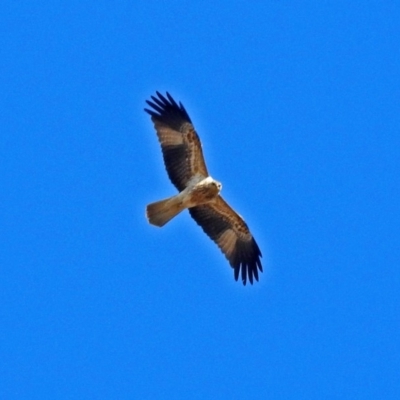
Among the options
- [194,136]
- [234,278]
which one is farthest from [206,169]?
[234,278]

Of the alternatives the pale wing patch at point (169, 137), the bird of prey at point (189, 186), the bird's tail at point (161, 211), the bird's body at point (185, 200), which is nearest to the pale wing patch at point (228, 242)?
the bird of prey at point (189, 186)

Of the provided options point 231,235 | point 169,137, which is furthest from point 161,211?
point 231,235

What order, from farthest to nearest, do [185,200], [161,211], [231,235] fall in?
[231,235]
[185,200]
[161,211]

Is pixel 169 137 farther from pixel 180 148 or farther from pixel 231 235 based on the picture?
pixel 231 235

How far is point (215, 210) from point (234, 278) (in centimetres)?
134

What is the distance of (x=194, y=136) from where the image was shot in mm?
25641

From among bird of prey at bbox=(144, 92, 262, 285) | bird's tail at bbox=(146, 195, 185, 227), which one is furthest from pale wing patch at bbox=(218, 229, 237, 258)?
bird's tail at bbox=(146, 195, 185, 227)

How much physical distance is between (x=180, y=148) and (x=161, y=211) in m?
1.23

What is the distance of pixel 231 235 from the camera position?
1059 inches

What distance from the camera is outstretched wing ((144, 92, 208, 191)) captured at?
84.1ft

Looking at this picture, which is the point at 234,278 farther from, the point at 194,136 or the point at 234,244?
the point at 194,136

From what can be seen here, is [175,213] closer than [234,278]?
Yes

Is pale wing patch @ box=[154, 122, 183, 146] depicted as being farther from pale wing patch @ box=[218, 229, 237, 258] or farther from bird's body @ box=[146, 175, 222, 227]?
pale wing patch @ box=[218, 229, 237, 258]

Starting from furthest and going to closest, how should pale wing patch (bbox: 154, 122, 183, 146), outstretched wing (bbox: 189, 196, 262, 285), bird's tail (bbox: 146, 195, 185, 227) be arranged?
1. outstretched wing (bbox: 189, 196, 262, 285)
2. pale wing patch (bbox: 154, 122, 183, 146)
3. bird's tail (bbox: 146, 195, 185, 227)
